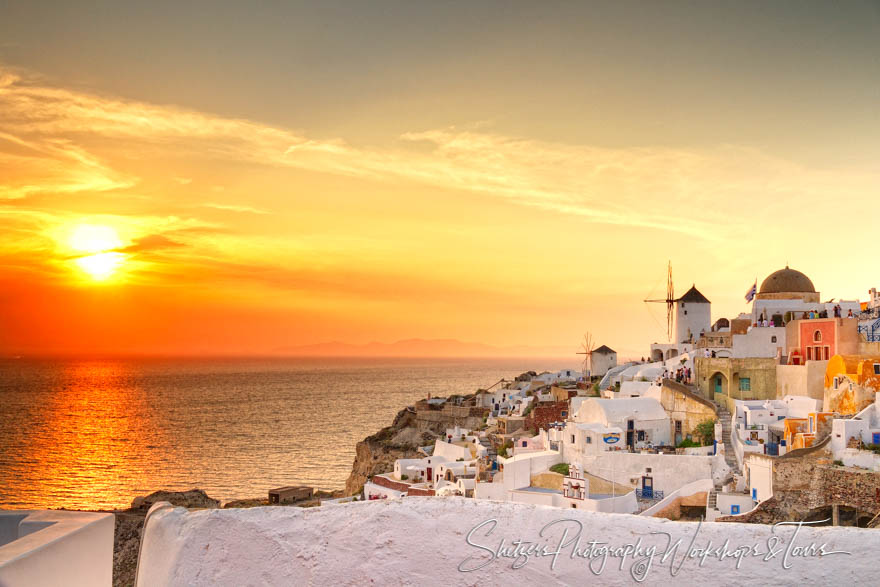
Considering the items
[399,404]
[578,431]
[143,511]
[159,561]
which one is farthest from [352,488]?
[399,404]

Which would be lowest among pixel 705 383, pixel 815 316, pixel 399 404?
pixel 399 404

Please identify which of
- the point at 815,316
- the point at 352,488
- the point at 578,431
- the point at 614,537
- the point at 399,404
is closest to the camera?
the point at 614,537

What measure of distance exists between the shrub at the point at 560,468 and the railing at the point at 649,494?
2229 mm

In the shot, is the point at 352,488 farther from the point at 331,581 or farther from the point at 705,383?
the point at 331,581

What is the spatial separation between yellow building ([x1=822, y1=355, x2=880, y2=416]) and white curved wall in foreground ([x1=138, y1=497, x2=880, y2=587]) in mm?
18320

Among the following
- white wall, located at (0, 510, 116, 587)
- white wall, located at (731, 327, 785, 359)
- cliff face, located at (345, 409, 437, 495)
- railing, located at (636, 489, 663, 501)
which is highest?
white wall, located at (731, 327, 785, 359)

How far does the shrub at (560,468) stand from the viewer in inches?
814

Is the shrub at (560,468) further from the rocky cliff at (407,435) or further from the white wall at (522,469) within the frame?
the rocky cliff at (407,435)

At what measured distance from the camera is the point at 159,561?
138 inches

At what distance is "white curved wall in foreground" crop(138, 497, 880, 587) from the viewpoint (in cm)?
320

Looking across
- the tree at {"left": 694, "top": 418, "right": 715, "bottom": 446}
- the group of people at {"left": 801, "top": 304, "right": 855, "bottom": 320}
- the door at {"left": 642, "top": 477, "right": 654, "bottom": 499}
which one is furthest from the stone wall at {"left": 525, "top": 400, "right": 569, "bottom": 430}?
the group of people at {"left": 801, "top": 304, "right": 855, "bottom": 320}

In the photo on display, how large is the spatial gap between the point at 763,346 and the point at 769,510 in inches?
468

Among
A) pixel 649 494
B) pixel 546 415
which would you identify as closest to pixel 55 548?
pixel 649 494

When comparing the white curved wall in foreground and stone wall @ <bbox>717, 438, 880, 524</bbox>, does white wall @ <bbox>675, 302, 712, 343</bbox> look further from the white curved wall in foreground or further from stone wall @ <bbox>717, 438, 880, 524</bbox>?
the white curved wall in foreground
